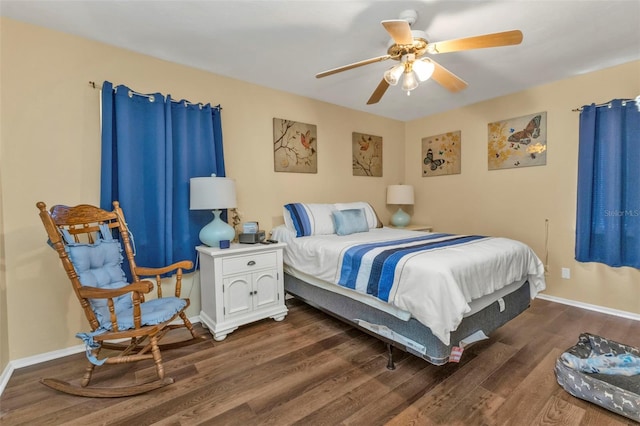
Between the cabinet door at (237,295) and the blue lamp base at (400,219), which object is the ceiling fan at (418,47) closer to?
the cabinet door at (237,295)

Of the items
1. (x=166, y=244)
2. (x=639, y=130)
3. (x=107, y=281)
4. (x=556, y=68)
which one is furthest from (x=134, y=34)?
(x=639, y=130)

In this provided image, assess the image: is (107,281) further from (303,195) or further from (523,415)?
(523,415)

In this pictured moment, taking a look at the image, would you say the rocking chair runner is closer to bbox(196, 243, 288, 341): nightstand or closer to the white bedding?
bbox(196, 243, 288, 341): nightstand

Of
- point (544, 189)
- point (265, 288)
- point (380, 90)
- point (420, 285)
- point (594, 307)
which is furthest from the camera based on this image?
point (544, 189)

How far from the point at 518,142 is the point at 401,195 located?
154 cm

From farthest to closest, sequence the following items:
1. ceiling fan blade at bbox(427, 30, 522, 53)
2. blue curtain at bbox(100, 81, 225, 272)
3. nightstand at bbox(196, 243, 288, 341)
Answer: nightstand at bbox(196, 243, 288, 341), blue curtain at bbox(100, 81, 225, 272), ceiling fan blade at bbox(427, 30, 522, 53)

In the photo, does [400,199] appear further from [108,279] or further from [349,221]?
[108,279]

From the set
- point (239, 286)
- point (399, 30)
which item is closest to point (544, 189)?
point (399, 30)

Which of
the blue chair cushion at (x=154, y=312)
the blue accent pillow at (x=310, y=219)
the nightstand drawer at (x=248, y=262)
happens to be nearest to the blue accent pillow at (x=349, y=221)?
the blue accent pillow at (x=310, y=219)

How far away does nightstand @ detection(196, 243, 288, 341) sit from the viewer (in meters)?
2.41

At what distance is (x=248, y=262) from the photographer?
2559mm

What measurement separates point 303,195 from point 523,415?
2.77m

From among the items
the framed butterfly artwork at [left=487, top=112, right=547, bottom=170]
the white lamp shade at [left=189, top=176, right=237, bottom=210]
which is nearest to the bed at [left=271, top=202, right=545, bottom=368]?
the white lamp shade at [left=189, top=176, right=237, bottom=210]

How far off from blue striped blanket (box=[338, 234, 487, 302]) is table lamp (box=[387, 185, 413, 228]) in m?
1.78
